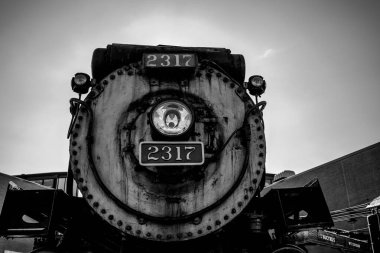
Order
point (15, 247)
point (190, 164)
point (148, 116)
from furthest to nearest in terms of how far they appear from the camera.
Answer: point (15, 247)
point (148, 116)
point (190, 164)

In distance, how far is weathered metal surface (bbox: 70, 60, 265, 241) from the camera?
2418 mm

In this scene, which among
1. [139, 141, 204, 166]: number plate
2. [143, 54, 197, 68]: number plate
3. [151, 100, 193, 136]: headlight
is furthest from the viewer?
[143, 54, 197, 68]: number plate

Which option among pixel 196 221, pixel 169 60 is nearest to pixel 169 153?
pixel 196 221

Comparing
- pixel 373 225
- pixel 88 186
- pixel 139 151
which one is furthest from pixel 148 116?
pixel 373 225

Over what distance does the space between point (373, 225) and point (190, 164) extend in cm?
359

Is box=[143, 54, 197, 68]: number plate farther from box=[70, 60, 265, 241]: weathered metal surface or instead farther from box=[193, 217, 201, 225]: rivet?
box=[193, 217, 201, 225]: rivet

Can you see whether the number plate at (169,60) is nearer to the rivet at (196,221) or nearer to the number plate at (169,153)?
the number plate at (169,153)

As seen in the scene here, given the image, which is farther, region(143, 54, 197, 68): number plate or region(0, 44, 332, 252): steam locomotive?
region(143, 54, 197, 68): number plate

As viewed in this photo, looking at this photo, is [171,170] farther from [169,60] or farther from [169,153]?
[169,60]

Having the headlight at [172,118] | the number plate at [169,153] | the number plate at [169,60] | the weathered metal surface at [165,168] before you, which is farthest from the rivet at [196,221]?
the number plate at [169,60]

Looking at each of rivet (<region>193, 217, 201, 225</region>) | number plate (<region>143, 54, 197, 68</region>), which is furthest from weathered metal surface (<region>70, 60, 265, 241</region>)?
number plate (<region>143, 54, 197, 68</region>)

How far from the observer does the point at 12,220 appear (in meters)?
2.40

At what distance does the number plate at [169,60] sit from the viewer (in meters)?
2.76

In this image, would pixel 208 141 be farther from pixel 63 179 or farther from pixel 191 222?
pixel 63 179
